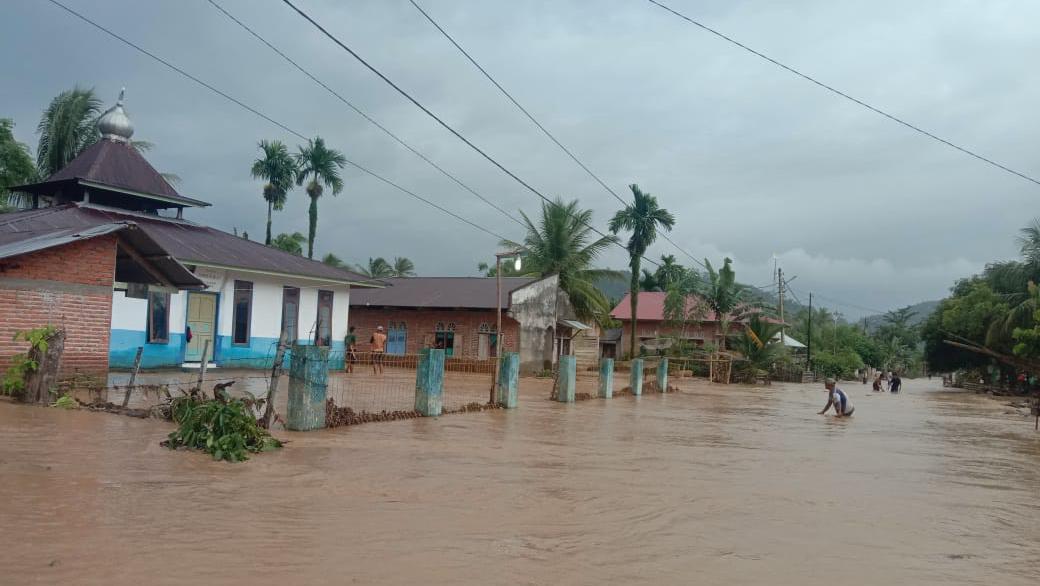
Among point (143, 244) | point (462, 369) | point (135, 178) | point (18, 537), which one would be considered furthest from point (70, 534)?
point (462, 369)

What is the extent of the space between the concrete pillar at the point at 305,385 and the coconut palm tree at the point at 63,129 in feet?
76.6

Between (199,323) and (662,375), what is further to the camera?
(662,375)

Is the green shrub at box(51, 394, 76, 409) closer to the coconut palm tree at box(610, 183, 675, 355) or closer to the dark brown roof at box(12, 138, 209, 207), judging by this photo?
the dark brown roof at box(12, 138, 209, 207)

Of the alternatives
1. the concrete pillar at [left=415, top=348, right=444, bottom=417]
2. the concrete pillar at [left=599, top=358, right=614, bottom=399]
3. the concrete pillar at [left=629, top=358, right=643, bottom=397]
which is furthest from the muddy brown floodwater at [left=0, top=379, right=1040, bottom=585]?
the concrete pillar at [left=629, top=358, right=643, bottom=397]

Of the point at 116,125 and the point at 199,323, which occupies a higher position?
the point at 116,125

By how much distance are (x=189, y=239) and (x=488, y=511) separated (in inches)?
709

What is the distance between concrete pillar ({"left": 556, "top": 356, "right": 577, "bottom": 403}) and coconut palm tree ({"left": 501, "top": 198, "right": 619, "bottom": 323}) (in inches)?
770

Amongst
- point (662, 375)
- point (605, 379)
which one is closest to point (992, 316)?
point (662, 375)

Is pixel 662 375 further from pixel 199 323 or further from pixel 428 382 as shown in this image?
pixel 428 382

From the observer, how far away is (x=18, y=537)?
5457 mm

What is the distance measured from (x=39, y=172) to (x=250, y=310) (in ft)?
50.0

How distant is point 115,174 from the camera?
925 inches

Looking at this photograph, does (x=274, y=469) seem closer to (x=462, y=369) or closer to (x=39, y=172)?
(x=462, y=369)

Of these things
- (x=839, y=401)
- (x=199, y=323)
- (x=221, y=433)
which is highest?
(x=199, y=323)
